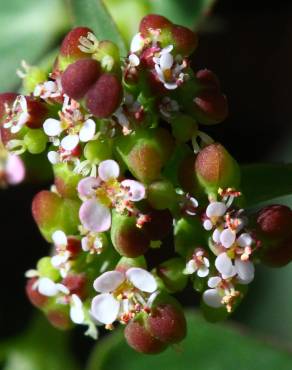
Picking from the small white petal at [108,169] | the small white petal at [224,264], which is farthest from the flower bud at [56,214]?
the small white petal at [224,264]

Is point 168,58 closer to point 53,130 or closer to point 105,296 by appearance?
point 53,130

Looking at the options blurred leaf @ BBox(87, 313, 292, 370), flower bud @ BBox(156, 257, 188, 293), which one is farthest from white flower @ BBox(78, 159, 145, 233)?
blurred leaf @ BBox(87, 313, 292, 370)

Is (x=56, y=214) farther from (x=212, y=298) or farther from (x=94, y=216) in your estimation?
(x=212, y=298)

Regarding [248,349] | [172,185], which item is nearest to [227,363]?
[248,349]

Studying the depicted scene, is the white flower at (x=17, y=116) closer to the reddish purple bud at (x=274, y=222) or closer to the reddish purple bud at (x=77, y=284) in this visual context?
the reddish purple bud at (x=77, y=284)

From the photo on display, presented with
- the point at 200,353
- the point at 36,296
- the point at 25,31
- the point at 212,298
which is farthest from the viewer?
the point at 25,31

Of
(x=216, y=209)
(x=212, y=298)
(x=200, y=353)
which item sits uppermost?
(x=216, y=209)

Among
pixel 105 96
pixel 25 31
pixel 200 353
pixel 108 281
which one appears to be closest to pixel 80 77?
pixel 105 96
